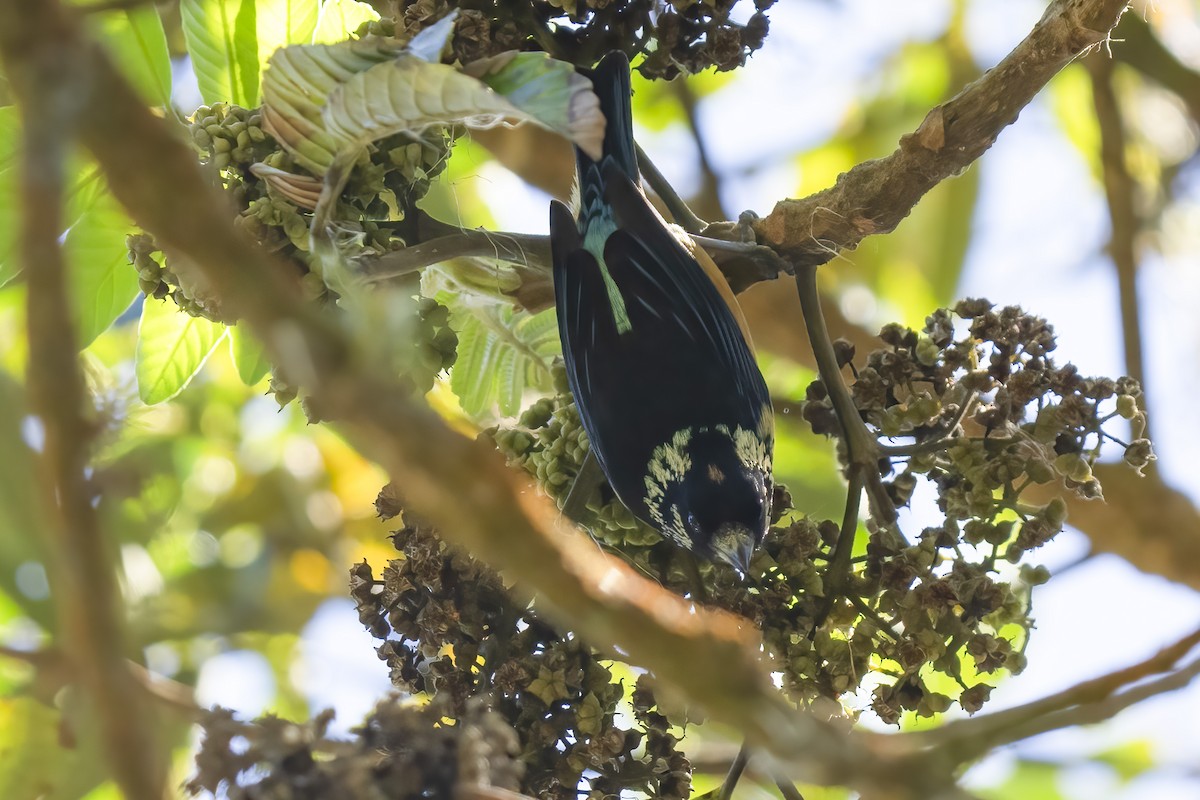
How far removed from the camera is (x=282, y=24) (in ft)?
7.82

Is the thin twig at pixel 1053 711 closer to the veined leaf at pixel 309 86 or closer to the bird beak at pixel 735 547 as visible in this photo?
the bird beak at pixel 735 547

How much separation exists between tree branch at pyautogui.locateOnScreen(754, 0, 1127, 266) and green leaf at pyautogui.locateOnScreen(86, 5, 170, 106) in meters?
1.21

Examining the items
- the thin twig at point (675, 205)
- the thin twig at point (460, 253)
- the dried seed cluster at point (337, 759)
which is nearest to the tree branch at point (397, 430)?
the dried seed cluster at point (337, 759)

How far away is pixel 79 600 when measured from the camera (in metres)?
0.82

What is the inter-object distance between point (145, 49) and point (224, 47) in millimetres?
155

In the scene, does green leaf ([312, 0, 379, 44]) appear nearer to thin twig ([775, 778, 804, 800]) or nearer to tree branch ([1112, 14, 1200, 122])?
thin twig ([775, 778, 804, 800])

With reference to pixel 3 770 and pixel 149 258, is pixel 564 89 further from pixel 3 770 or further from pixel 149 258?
pixel 3 770

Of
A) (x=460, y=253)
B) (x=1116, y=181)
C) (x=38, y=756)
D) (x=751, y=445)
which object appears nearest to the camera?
(x=460, y=253)

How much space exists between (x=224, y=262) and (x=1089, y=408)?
1.71 metres

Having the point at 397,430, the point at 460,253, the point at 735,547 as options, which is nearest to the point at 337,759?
the point at 397,430

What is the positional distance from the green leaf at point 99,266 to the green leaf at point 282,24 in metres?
0.44

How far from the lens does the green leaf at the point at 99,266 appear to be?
229 centimetres

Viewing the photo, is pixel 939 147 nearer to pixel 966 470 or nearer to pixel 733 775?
pixel 966 470

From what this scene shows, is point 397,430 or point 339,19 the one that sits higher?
point 339,19
